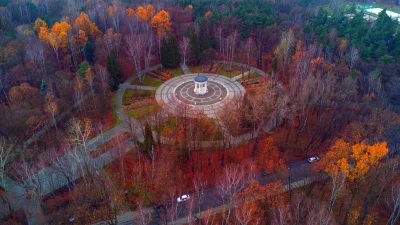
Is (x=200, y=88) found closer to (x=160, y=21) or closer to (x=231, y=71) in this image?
(x=231, y=71)

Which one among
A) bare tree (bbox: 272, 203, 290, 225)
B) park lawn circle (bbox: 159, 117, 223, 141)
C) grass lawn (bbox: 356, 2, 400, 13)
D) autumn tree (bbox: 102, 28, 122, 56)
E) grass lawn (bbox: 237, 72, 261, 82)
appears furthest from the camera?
grass lawn (bbox: 356, 2, 400, 13)

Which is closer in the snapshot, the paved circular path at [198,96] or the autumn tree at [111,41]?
the paved circular path at [198,96]

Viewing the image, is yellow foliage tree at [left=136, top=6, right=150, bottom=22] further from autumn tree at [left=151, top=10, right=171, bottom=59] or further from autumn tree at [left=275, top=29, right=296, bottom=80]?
autumn tree at [left=275, top=29, right=296, bottom=80]

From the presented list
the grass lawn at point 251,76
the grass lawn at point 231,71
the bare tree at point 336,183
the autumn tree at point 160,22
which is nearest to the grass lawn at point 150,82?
the autumn tree at point 160,22

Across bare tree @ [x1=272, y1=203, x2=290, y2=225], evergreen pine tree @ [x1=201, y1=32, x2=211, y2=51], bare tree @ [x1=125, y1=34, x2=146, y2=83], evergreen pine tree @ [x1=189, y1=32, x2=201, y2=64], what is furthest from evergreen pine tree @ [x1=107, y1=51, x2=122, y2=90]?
bare tree @ [x1=272, y1=203, x2=290, y2=225]

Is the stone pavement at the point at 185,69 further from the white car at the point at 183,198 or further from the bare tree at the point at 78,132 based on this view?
the white car at the point at 183,198

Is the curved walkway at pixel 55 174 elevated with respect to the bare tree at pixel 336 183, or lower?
lower
